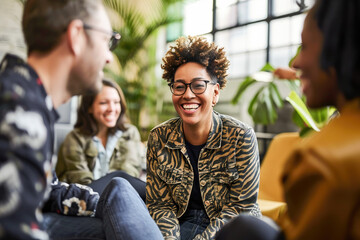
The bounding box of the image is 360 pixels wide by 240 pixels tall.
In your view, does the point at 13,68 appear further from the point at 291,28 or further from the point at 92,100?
the point at 291,28

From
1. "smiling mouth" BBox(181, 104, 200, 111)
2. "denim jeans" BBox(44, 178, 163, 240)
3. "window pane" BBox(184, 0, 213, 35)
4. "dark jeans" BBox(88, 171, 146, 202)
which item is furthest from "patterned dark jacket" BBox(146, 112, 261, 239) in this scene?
"window pane" BBox(184, 0, 213, 35)

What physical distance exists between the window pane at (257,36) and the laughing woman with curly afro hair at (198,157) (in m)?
4.01

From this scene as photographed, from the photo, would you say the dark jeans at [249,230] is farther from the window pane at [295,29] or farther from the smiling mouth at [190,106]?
the window pane at [295,29]

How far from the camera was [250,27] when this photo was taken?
5.53 metres

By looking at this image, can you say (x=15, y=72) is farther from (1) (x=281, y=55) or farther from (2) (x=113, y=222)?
(1) (x=281, y=55)

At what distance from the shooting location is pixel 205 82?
1.56 meters

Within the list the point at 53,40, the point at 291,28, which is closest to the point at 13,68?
the point at 53,40

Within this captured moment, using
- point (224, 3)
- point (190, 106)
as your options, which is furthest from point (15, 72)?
point (224, 3)

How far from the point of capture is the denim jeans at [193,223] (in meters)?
1.47

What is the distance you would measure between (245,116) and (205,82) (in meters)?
4.04

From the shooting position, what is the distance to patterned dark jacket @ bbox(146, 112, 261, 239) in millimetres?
1476

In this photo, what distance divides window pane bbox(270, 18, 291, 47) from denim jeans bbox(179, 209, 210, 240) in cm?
418

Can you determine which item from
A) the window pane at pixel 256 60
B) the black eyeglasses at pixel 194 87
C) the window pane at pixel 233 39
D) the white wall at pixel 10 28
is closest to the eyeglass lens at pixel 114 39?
the black eyeglasses at pixel 194 87

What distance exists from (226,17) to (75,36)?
→ 17.8 feet
